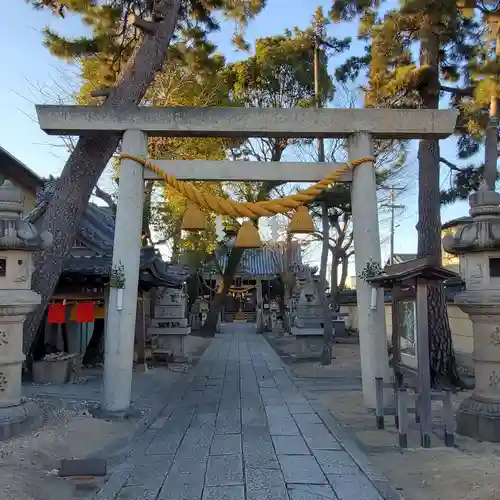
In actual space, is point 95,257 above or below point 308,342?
above

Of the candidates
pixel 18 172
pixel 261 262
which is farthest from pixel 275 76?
pixel 261 262

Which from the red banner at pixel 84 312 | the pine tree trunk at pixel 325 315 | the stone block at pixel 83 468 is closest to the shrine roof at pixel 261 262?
the pine tree trunk at pixel 325 315

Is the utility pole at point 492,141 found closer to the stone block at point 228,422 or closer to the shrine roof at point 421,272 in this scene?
the shrine roof at point 421,272

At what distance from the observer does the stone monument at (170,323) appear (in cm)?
1675

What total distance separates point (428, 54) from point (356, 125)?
429 centimetres

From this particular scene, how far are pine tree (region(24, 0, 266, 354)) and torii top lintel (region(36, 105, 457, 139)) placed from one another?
1.57ft

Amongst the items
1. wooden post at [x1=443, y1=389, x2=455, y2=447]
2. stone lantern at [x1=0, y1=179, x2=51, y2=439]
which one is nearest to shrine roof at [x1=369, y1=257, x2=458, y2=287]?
wooden post at [x1=443, y1=389, x2=455, y2=447]

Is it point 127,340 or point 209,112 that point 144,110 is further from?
point 127,340

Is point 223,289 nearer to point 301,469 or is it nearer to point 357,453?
point 357,453

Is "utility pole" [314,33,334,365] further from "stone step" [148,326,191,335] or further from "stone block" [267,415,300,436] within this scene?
"stone block" [267,415,300,436]

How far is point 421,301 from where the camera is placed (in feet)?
22.1

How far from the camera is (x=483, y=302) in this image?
22.9 feet

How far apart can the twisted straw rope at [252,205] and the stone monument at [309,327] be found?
928 centimetres

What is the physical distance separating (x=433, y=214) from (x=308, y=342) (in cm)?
752
